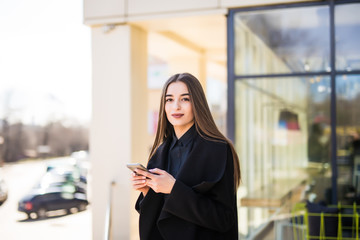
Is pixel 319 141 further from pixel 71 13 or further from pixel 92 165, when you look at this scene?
pixel 71 13

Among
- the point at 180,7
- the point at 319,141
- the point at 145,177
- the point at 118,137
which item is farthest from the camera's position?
the point at 118,137

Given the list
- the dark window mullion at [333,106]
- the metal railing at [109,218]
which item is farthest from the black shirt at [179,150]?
the metal railing at [109,218]

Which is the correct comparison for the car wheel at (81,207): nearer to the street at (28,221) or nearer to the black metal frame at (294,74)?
the street at (28,221)

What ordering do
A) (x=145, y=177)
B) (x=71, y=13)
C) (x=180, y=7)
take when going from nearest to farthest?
(x=145, y=177), (x=180, y=7), (x=71, y=13)

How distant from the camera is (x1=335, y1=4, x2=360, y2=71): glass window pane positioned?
18.7ft

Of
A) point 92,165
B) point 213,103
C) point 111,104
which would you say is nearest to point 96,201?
point 92,165

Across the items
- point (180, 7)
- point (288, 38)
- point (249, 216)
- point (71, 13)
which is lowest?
point (249, 216)

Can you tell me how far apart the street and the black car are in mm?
136

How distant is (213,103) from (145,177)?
22.8m

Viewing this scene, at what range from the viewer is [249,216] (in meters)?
6.33

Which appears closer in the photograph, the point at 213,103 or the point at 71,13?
the point at 71,13

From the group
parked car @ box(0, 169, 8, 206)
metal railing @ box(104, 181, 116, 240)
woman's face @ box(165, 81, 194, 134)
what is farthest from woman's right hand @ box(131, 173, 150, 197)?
parked car @ box(0, 169, 8, 206)

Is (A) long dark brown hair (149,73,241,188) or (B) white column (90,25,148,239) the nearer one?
(A) long dark brown hair (149,73,241,188)

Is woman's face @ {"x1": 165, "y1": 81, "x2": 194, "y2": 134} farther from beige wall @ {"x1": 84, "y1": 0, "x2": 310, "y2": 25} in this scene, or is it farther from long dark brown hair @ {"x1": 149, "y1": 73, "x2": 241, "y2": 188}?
beige wall @ {"x1": 84, "y1": 0, "x2": 310, "y2": 25}
